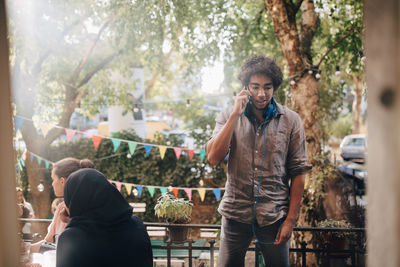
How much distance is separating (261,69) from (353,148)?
15.6 metres

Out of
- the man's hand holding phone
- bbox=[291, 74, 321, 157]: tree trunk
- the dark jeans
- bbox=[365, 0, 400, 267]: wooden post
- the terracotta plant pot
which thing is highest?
bbox=[291, 74, 321, 157]: tree trunk

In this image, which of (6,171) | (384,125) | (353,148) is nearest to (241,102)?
(384,125)

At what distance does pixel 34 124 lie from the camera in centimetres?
906

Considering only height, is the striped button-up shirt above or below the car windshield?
below

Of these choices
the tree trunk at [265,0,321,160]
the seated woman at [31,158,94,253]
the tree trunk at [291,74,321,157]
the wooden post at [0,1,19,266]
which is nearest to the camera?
the wooden post at [0,1,19,266]

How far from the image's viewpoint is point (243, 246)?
2.20m

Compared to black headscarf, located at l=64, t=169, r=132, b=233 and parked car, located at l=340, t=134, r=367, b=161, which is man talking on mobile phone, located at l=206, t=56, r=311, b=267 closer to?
black headscarf, located at l=64, t=169, r=132, b=233

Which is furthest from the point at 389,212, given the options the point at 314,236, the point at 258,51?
the point at 258,51

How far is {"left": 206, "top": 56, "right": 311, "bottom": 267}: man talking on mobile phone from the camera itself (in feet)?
7.02

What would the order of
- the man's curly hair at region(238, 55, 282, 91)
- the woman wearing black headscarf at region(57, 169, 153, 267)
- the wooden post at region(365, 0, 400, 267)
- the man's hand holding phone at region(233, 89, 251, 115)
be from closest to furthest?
the wooden post at region(365, 0, 400, 267) < the woman wearing black headscarf at region(57, 169, 153, 267) < the man's hand holding phone at region(233, 89, 251, 115) < the man's curly hair at region(238, 55, 282, 91)

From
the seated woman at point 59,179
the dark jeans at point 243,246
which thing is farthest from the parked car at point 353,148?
the dark jeans at point 243,246

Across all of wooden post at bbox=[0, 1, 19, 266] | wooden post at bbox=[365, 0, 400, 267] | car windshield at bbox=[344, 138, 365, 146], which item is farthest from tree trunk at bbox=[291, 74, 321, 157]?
car windshield at bbox=[344, 138, 365, 146]

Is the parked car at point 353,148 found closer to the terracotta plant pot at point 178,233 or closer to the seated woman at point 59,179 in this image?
the terracotta plant pot at point 178,233

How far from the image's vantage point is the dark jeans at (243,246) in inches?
84.5
